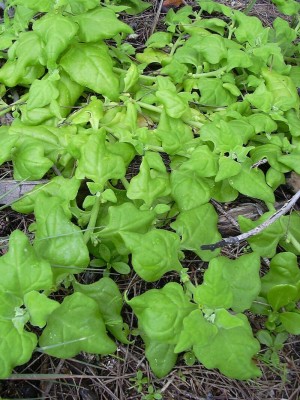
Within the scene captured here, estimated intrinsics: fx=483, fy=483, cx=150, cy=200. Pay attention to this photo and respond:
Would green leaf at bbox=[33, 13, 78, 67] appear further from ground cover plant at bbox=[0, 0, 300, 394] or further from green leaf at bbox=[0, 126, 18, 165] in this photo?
green leaf at bbox=[0, 126, 18, 165]

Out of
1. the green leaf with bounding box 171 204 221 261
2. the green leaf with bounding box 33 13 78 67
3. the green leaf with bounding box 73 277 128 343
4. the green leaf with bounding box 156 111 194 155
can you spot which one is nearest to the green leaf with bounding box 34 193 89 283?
the green leaf with bounding box 73 277 128 343

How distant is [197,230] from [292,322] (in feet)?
1.80

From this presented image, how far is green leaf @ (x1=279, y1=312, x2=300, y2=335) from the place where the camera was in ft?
6.54

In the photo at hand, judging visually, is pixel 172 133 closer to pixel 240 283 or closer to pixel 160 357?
pixel 240 283

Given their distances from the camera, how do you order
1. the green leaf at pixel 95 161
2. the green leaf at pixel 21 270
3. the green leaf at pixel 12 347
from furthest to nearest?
the green leaf at pixel 95 161 → the green leaf at pixel 21 270 → the green leaf at pixel 12 347

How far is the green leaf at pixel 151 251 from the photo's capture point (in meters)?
1.82

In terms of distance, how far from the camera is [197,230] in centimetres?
212

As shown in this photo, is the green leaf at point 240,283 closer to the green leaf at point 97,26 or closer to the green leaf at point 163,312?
the green leaf at point 163,312

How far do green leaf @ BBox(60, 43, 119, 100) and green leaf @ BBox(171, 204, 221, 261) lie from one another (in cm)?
71

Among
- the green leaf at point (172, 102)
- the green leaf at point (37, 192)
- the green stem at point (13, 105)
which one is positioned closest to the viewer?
the green leaf at point (37, 192)

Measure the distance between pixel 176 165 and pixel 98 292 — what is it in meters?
0.74

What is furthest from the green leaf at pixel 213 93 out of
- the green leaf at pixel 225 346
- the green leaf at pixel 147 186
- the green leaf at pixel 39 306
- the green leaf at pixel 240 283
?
the green leaf at pixel 39 306

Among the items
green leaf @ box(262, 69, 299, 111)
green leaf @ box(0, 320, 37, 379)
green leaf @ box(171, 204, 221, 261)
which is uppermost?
green leaf @ box(262, 69, 299, 111)

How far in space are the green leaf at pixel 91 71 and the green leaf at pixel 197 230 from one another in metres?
0.71
